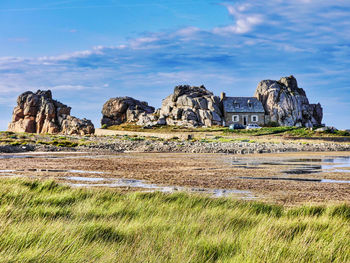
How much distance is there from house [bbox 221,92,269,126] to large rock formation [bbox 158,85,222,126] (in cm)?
217

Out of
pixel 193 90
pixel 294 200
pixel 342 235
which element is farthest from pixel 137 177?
pixel 193 90

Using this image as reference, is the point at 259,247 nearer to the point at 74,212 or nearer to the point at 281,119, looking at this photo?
the point at 74,212

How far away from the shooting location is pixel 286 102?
104m

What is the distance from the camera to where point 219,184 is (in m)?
15.1

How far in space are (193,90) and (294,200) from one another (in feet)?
310

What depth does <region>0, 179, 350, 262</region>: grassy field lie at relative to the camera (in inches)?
210

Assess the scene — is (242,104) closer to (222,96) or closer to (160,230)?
(222,96)

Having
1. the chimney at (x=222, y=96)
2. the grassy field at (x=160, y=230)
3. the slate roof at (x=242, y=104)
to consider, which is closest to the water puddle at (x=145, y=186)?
the grassy field at (x=160, y=230)

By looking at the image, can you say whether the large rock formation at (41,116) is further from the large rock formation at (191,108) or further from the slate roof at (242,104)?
the slate roof at (242,104)

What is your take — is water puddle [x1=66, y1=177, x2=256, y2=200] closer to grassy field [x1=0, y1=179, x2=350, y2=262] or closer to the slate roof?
grassy field [x1=0, y1=179, x2=350, y2=262]

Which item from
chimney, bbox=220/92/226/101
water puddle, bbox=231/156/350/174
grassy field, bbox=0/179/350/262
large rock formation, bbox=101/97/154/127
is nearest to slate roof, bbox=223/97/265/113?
chimney, bbox=220/92/226/101

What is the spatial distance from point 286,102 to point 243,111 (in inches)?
530

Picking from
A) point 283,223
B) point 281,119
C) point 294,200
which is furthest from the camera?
point 281,119

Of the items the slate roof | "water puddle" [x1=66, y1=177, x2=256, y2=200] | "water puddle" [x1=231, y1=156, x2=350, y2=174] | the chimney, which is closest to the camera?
"water puddle" [x1=66, y1=177, x2=256, y2=200]
